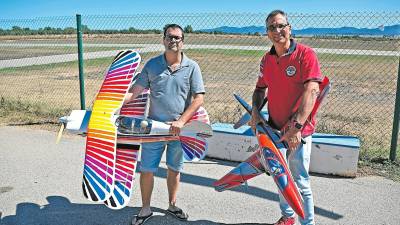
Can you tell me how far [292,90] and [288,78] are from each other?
0.10 m

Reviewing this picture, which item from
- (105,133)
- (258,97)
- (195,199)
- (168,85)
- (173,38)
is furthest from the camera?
(195,199)

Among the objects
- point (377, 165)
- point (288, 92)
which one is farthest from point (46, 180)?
point (377, 165)

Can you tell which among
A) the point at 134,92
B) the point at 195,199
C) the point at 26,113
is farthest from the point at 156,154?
the point at 26,113

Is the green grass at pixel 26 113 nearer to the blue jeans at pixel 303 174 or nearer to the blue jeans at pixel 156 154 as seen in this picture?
the blue jeans at pixel 156 154

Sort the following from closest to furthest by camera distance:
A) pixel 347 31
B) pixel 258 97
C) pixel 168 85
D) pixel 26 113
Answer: pixel 168 85 < pixel 258 97 < pixel 347 31 < pixel 26 113

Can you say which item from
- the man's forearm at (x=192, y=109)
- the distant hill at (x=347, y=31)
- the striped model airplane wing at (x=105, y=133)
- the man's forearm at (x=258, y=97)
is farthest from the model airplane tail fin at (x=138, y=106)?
the distant hill at (x=347, y=31)

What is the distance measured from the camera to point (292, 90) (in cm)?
290

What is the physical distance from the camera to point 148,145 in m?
3.41

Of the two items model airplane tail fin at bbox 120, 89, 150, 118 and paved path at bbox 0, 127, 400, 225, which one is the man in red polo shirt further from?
model airplane tail fin at bbox 120, 89, 150, 118

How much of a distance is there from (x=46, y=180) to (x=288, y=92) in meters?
3.31

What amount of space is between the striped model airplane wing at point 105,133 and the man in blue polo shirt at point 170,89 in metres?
0.17

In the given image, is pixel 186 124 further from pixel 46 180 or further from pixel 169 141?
pixel 46 180

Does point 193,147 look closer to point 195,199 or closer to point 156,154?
point 156,154

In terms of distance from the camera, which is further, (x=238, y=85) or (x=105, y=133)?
(x=238, y=85)
